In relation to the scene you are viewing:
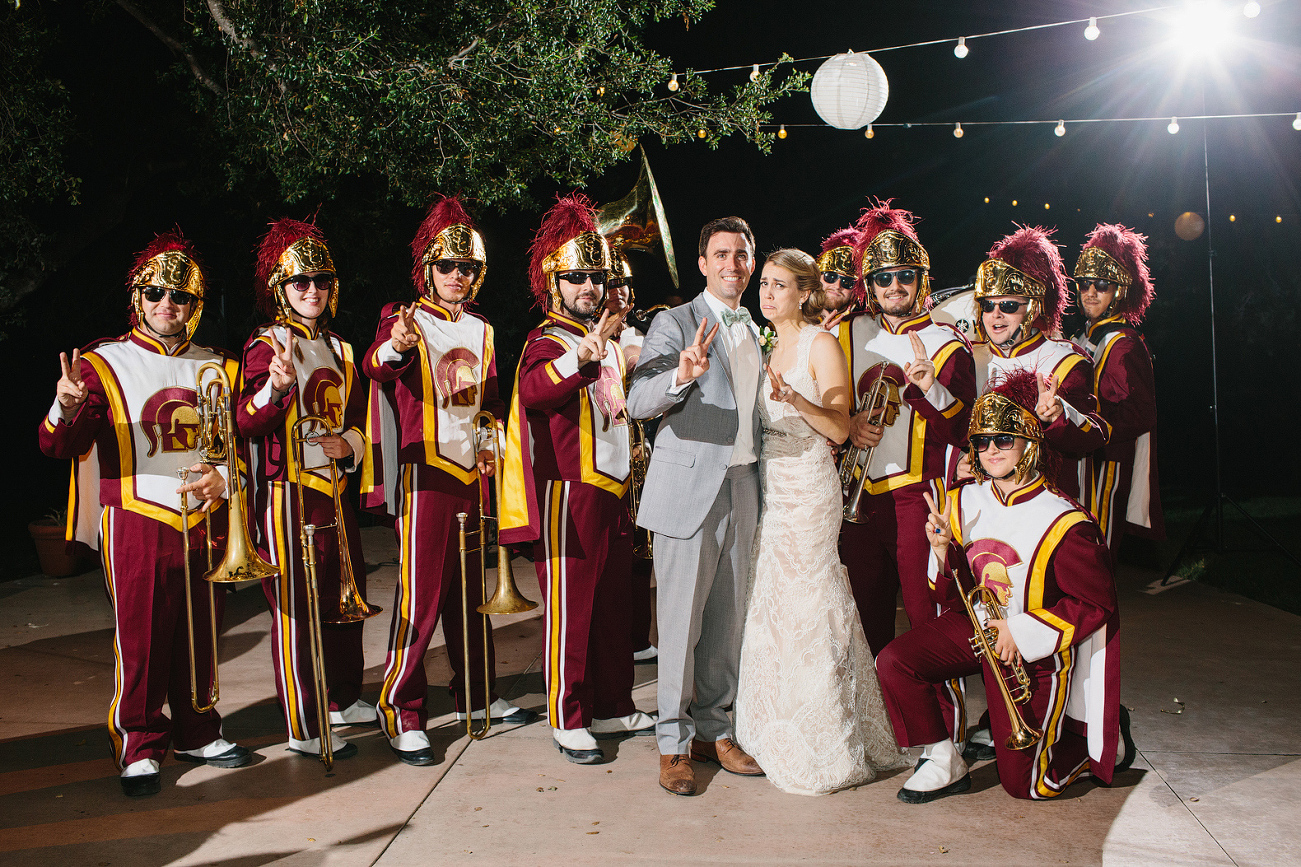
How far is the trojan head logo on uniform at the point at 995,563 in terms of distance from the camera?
3.37m

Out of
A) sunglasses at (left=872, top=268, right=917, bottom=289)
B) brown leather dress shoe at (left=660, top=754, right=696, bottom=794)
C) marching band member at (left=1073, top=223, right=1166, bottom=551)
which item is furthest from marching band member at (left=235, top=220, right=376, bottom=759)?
marching band member at (left=1073, top=223, right=1166, bottom=551)

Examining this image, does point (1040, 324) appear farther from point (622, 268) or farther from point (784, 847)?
point (784, 847)

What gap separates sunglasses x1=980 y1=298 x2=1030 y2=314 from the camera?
4.03 meters

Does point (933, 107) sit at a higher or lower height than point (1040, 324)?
higher

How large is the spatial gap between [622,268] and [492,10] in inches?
147

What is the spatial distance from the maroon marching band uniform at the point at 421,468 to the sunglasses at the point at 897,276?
65.8 inches

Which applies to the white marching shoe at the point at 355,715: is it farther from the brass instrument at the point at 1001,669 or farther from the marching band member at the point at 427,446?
the brass instrument at the point at 1001,669

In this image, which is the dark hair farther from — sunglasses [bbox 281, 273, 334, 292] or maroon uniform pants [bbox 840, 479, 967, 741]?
sunglasses [bbox 281, 273, 334, 292]

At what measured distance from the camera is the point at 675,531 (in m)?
3.40

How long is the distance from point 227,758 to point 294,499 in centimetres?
101

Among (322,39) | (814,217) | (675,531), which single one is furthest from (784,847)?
(814,217)

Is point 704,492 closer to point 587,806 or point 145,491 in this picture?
point 587,806

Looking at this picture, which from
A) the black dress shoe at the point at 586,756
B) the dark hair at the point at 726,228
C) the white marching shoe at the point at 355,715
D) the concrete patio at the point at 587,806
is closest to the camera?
the concrete patio at the point at 587,806

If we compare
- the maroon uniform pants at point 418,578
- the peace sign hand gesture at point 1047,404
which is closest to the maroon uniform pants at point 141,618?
the maroon uniform pants at point 418,578
